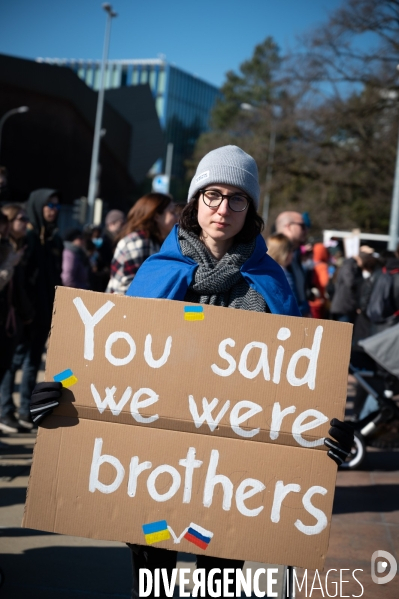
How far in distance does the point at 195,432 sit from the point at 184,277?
54 cm

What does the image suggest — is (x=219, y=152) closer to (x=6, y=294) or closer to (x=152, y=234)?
(x=152, y=234)

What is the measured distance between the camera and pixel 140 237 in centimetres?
504

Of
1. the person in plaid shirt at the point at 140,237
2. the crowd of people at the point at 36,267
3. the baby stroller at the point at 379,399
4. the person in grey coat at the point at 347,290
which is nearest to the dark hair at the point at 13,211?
the crowd of people at the point at 36,267

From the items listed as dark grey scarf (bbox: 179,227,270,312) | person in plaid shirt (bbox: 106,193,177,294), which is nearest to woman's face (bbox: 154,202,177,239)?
person in plaid shirt (bbox: 106,193,177,294)

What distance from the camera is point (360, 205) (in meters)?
37.3

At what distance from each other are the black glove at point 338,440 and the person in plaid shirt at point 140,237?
2.71 metres

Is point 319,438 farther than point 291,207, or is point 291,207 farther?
point 291,207

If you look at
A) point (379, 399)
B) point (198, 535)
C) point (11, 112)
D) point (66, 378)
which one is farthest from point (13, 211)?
point (11, 112)

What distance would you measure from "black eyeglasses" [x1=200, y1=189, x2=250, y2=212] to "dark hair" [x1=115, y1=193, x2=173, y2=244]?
2358mm

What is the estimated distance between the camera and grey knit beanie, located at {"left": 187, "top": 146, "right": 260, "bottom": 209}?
8.95ft

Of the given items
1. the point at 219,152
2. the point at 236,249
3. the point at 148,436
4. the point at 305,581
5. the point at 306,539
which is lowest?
the point at 305,581

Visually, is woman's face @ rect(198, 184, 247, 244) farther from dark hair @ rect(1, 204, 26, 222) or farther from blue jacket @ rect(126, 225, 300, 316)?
dark hair @ rect(1, 204, 26, 222)

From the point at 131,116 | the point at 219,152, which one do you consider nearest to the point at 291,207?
the point at 131,116

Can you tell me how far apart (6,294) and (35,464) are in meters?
3.99
